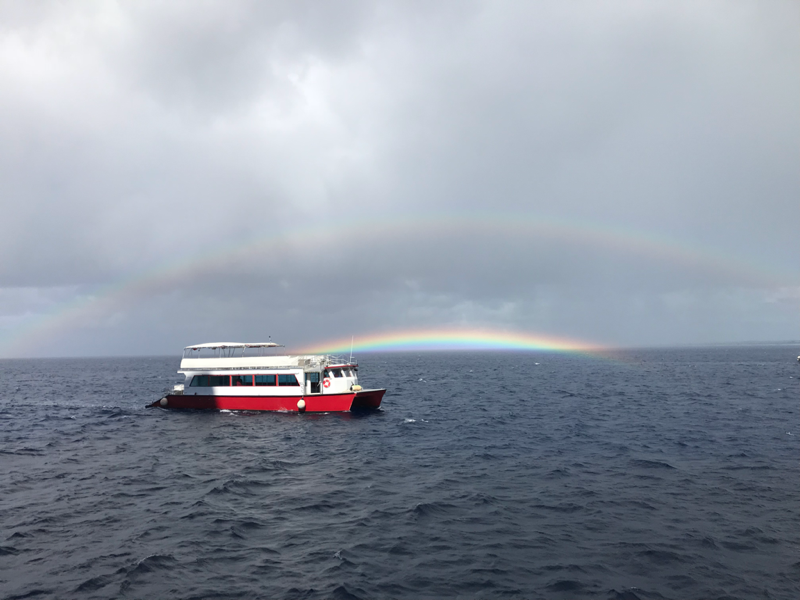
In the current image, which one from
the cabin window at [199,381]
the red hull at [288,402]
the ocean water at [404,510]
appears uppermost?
the cabin window at [199,381]

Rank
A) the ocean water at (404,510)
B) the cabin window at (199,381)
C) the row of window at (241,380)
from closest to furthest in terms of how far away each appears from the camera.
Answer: the ocean water at (404,510) → the row of window at (241,380) → the cabin window at (199,381)

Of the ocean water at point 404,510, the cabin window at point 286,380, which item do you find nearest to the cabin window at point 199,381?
the cabin window at point 286,380

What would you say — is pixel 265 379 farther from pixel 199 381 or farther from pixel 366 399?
pixel 366 399

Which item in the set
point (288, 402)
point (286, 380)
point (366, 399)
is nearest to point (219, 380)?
point (286, 380)

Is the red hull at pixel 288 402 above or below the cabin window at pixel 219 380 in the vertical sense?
below

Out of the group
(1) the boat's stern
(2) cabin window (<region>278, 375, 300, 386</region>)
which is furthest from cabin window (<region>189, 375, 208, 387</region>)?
(1) the boat's stern

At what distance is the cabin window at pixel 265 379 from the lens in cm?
5253

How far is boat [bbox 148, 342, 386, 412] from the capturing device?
5134cm

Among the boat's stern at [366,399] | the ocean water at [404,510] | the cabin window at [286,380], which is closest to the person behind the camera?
the ocean water at [404,510]

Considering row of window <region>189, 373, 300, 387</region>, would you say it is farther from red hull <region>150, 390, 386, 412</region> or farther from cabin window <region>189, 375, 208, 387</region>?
red hull <region>150, 390, 386, 412</region>

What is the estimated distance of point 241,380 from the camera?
5378 cm

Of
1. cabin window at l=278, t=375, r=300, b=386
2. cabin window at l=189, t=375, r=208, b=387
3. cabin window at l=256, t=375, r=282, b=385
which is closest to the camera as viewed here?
cabin window at l=278, t=375, r=300, b=386

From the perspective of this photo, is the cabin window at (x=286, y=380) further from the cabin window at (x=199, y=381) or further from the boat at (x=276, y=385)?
the cabin window at (x=199, y=381)

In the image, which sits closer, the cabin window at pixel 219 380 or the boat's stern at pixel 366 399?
the boat's stern at pixel 366 399
